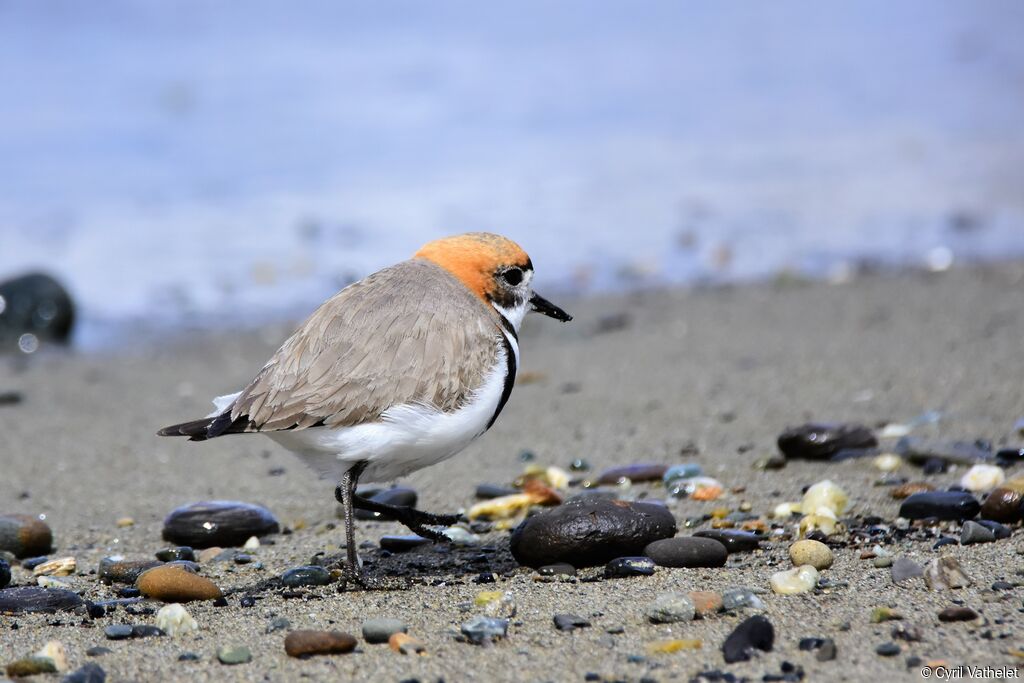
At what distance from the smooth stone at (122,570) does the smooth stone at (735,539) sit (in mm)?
2177

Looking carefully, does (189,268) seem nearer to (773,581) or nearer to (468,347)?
(468,347)

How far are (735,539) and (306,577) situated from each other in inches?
65.1

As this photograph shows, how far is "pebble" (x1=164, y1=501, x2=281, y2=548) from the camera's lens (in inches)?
208

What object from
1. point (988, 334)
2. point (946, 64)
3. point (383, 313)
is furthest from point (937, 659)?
point (946, 64)

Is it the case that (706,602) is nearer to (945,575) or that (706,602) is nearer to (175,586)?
(945,575)

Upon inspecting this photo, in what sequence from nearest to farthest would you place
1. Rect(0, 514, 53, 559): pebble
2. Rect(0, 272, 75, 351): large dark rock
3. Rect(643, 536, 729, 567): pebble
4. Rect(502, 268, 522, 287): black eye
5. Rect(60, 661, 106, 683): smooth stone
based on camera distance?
Rect(60, 661, 106, 683): smooth stone < Rect(643, 536, 729, 567): pebble < Rect(502, 268, 522, 287): black eye < Rect(0, 514, 53, 559): pebble < Rect(0, 272, 75, 351): large dark rock

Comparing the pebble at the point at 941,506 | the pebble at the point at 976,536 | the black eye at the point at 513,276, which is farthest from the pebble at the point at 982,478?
the black eye at the point at 513,276

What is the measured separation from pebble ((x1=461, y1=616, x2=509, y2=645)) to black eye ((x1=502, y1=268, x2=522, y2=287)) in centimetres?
162

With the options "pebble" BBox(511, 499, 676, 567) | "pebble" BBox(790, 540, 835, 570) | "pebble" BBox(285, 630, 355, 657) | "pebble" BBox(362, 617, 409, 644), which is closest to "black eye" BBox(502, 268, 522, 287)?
"pebble" BBox(511, 499, 676, 567)

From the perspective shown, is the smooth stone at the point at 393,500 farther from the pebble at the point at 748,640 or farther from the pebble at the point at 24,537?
the pebble at the point at 748,640

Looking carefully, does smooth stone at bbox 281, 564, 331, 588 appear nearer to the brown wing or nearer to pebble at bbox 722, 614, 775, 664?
the brown wing

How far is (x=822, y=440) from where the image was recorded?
19.7 ft

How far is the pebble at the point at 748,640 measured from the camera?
3529mm

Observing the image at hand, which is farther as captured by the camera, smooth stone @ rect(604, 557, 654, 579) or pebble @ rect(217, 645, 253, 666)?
smooth stone @ rect(604, 557, 654, 579)
